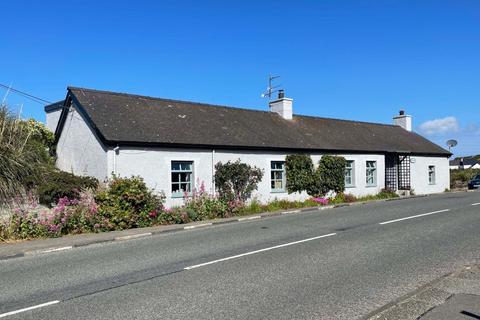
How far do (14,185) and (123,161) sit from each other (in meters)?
4.23

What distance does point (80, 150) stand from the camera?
19172 mm

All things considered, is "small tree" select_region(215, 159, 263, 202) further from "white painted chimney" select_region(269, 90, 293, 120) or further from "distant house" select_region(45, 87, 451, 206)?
"white painted chimney" select_region(269, 90, 293, 120)

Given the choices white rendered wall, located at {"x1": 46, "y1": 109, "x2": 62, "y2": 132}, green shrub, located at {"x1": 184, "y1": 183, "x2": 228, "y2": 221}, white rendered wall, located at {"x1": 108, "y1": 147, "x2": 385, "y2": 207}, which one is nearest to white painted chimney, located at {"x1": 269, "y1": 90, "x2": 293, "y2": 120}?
white rendered wall, located at {"x1": 108, "y1": 147, "x2": 385, "y2": 207}

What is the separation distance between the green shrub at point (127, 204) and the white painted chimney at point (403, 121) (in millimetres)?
28249

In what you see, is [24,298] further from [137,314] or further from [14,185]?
[14,185]

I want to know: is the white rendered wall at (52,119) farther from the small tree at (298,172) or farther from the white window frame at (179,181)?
the small tree at (298,172)

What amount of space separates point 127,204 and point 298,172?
419 inches

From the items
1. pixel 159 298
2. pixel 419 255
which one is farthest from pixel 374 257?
pixel 159 298

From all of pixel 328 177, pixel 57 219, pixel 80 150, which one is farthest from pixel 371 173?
pixel 57 219

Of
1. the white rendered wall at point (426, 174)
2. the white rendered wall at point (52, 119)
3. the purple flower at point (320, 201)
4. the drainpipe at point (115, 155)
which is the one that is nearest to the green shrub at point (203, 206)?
the drainpipe at point (115, 155)

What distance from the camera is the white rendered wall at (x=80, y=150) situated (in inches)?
700

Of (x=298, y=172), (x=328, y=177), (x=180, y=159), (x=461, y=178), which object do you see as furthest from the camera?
(x=461, y=178)

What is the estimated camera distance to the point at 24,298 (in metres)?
6.83

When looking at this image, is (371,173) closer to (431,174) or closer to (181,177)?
(431,174)
